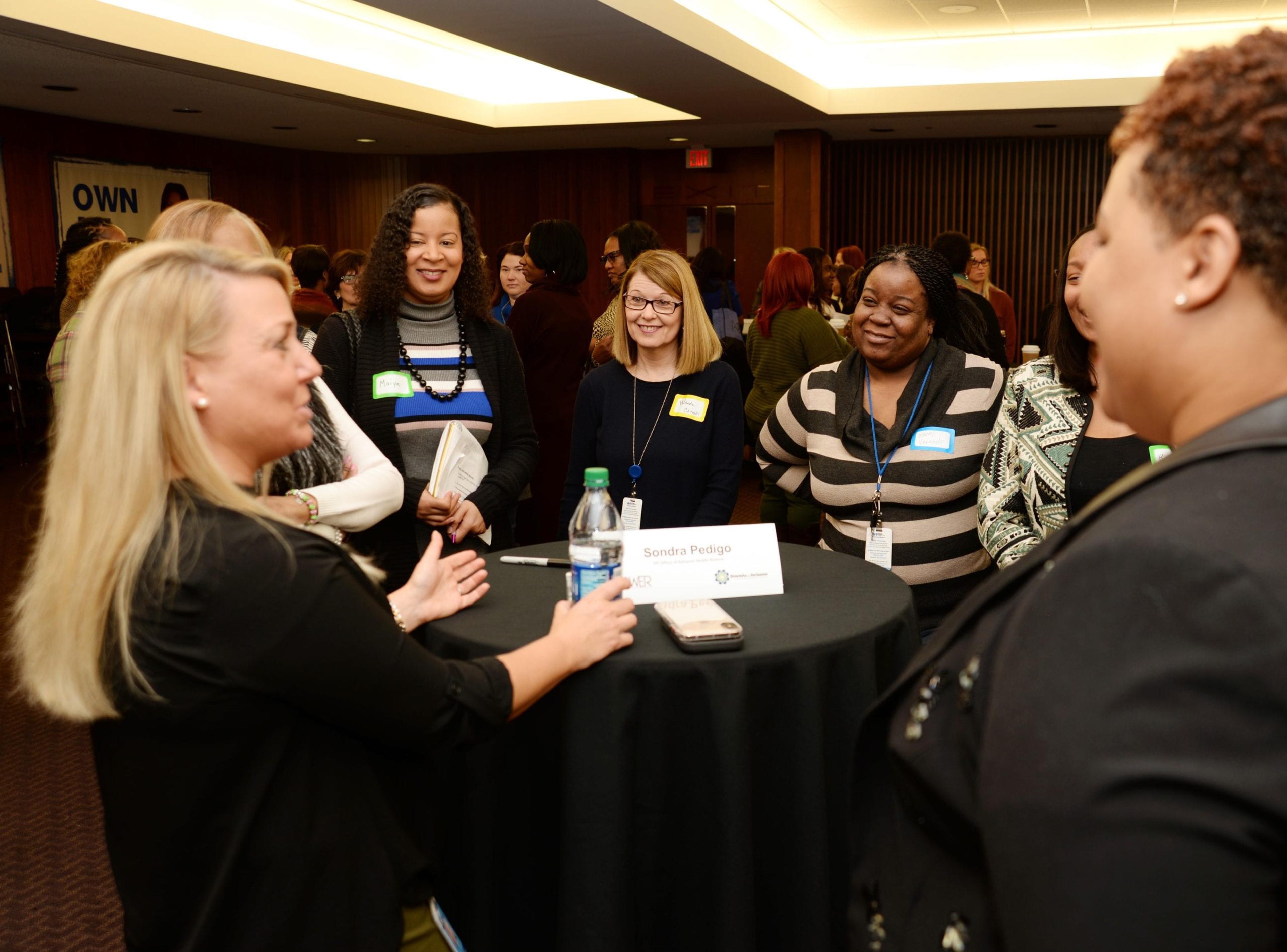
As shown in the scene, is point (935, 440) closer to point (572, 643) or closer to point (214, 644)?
point (572, 643)

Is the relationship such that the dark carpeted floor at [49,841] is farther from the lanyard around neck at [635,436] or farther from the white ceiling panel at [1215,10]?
the white ceiling panel at [1215,10]

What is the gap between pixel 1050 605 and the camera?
26.4 inches

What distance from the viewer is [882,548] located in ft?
8.27

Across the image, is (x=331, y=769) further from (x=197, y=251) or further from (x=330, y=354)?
(x=330, y=354)

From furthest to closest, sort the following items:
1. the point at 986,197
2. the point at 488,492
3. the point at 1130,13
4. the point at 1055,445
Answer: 1. the point at 986,197
2. the point at 1130,13
3. the point at 488,492
4. the point at 1055,445

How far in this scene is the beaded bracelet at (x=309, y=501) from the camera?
6.57 feet

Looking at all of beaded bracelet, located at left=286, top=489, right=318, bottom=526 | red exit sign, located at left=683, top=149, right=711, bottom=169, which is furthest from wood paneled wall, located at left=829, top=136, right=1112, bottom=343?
beaded bracelet, located at left=286, top=489, right=318, bottom=526

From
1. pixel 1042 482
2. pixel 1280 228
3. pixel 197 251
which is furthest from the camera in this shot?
pixel 1042 482

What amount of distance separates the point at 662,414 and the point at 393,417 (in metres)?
0.77

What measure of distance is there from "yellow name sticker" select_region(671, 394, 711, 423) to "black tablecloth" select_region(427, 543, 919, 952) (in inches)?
45.3

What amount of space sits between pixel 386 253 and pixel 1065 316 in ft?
5.73

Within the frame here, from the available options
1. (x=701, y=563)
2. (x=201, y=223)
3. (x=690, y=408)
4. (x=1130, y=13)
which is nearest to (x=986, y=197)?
(x=1130, y=13)

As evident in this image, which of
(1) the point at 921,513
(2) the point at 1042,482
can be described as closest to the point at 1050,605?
(2) the point at 1042,482

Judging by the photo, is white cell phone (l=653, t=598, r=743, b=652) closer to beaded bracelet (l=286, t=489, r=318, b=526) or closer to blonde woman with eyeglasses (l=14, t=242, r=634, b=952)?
blonde woman with eyeglasses (l=14, t=242, r=634, b=952)
